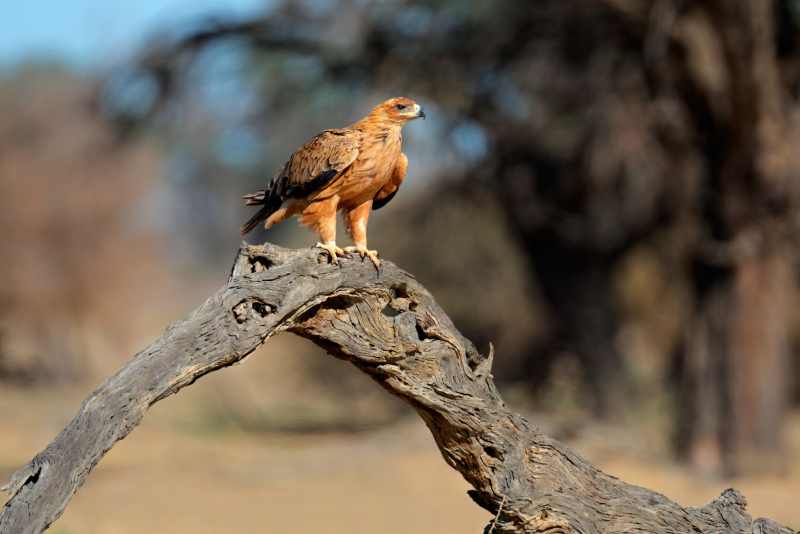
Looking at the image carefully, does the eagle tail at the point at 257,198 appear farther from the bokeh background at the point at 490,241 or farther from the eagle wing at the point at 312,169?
the bokeh background at the point at 490,241

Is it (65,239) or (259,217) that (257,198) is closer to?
(259,217)

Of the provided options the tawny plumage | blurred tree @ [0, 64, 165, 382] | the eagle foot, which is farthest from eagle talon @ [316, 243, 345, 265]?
blurred tree @ [0, 64, 165, 382]

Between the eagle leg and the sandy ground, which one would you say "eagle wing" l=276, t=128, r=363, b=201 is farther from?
the sandy ground

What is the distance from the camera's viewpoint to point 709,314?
485 inches

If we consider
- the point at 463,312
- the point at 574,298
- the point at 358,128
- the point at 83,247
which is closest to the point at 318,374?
the point at 463,312

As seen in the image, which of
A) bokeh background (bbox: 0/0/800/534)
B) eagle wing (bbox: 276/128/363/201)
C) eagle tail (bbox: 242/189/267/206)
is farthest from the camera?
bokeh background (bbox: 0/0/800/534)

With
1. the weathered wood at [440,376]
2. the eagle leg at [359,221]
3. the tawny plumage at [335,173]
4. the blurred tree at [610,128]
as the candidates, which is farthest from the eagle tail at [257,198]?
the blurred tree at [610,128]

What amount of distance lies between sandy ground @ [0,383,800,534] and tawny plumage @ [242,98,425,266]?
280cm

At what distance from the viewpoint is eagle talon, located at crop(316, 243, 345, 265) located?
4.66 meters

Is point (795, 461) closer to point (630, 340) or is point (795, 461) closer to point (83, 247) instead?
point (630, 340)

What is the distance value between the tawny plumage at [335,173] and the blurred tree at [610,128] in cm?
601

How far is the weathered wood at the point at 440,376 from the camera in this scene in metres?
4.15

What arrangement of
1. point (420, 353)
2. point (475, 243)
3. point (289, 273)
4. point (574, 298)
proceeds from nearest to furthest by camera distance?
1. point (289, 273)
2. point (420, 353)
3. point (574, 298)
4. point (475, 243)

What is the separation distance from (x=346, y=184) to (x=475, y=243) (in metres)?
14.3
